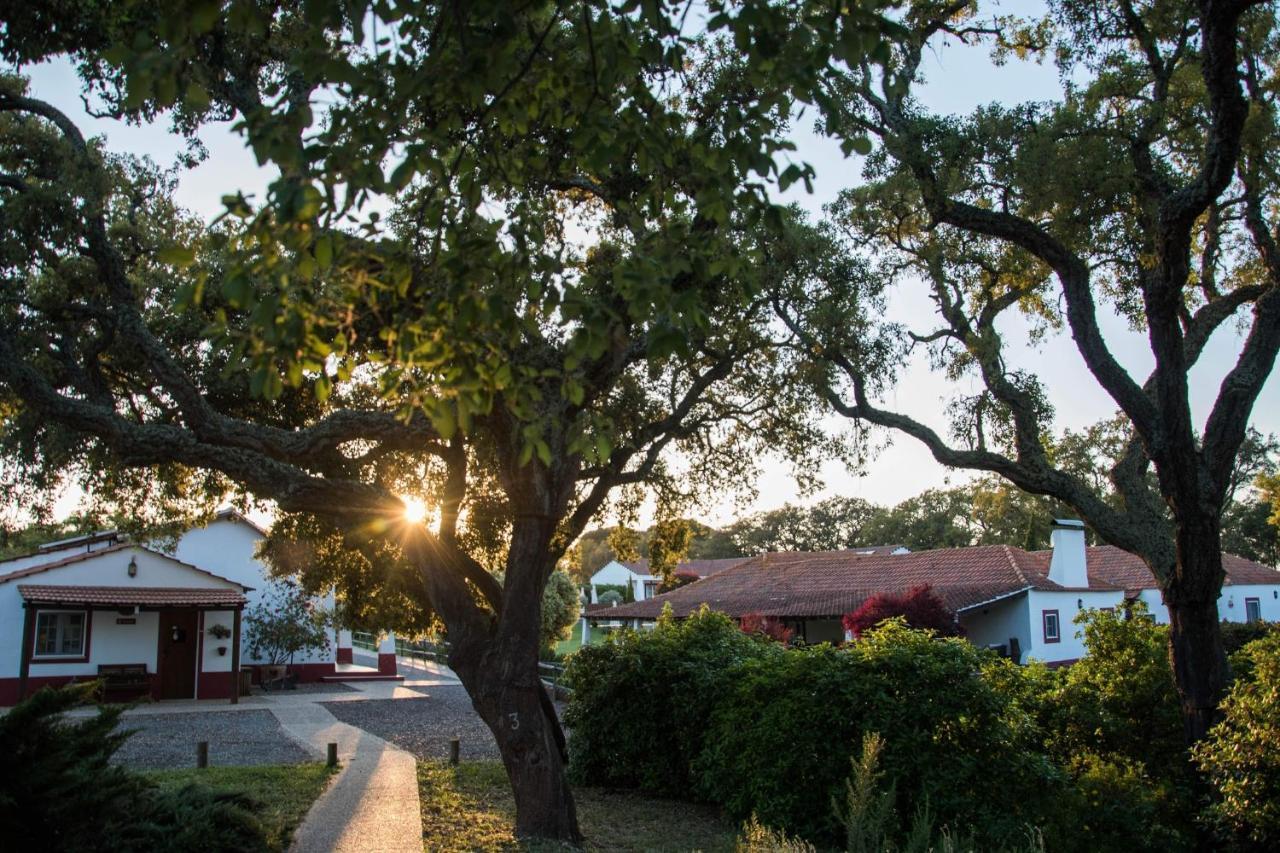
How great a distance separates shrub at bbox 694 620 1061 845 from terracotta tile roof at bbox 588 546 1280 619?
62.7ft

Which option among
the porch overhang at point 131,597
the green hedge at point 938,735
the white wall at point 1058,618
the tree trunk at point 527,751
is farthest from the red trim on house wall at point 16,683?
the white wall at point 1058,618

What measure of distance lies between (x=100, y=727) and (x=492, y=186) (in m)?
4.50

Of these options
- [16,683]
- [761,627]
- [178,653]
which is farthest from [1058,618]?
[16,683]

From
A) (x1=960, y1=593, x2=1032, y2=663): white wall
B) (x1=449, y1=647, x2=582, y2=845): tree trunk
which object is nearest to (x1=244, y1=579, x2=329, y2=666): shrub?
(x1=960, y1=593, x2=1032, y2=663): white wall

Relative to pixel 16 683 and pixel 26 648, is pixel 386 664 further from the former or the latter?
pixel 26 648

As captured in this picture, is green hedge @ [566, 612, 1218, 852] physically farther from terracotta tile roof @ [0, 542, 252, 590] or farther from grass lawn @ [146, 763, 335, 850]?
terracotta tile roof @ [0, 542, 252, 590]

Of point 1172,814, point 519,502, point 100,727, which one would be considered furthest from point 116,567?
point 1172,814

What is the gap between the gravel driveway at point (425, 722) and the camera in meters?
16.9

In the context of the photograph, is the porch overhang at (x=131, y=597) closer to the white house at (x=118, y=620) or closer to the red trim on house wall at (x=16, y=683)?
the white house at (x=118, y=620)

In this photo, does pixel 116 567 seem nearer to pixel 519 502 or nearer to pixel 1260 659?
pixel 519 502

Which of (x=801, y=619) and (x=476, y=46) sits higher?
(x=476, y=46)

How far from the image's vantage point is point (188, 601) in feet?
83.6

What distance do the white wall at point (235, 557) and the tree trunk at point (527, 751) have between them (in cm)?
2181

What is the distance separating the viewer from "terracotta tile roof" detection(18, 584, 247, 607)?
2381cm
